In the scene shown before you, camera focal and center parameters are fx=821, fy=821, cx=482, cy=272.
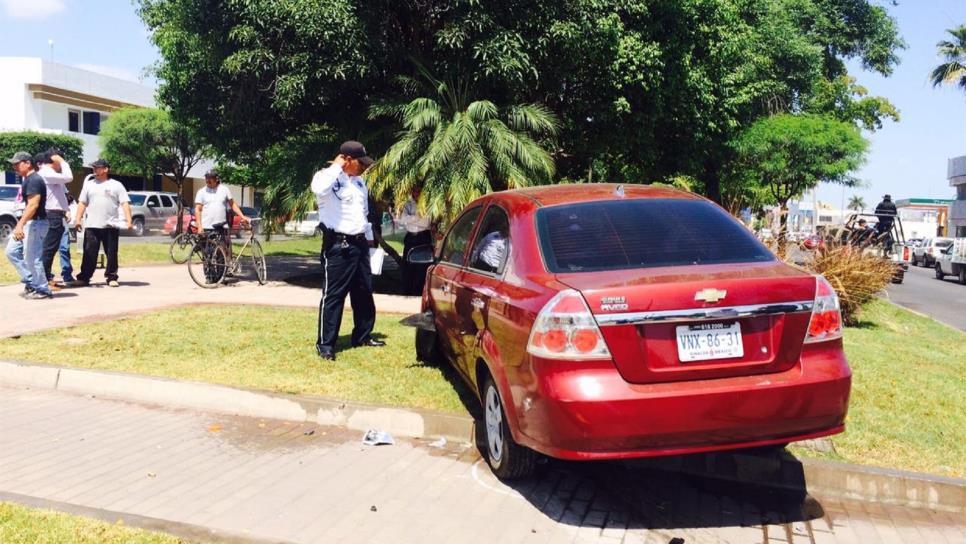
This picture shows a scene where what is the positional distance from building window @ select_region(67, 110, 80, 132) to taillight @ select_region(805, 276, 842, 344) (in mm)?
51021

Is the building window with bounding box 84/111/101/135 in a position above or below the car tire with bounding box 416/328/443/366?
above

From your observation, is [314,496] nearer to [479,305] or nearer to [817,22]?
[479,305]

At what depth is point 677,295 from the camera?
3.93 meters

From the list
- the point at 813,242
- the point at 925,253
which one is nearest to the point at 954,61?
the point at 925,253

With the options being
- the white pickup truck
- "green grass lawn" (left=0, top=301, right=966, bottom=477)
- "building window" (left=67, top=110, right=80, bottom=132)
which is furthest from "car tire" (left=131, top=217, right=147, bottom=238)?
the white pickup truck

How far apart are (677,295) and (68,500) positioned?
3.26 metres

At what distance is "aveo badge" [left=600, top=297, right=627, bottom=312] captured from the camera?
3.89 meters

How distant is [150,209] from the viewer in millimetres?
39062

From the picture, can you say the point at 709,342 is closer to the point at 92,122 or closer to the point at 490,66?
the point at 490,66

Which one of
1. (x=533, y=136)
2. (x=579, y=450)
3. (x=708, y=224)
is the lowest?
(x=579, y=450)

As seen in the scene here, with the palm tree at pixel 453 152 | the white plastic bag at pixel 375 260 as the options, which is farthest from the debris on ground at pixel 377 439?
the palm tree at pixel 453 152

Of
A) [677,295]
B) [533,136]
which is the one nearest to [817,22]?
[533,136]

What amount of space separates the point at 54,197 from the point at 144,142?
1401 inches

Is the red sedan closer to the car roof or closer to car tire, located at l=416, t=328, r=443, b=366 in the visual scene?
the car roof
